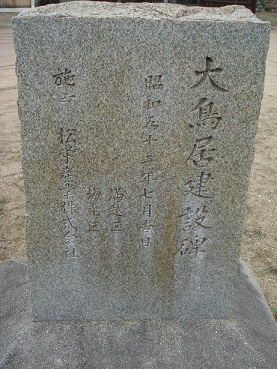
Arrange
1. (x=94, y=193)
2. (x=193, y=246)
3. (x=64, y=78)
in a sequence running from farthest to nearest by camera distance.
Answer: (x=193, y=246), (x=94, y=193), (x=64, y=78)

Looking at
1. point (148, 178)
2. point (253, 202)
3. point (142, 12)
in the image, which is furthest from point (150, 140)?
point (253, 202)

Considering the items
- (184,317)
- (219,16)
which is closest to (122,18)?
(219,16)

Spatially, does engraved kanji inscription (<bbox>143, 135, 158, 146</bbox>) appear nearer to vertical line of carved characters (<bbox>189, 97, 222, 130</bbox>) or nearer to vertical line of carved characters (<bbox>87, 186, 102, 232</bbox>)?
vertical line of carved characters (<bbox>189, 97, 222, 130</bbox>)

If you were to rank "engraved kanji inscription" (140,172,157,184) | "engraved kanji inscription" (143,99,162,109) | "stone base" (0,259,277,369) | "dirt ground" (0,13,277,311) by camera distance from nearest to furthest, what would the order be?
"engraved kanji inscription" (143,99,162,109) → "engraved kanji inscription" (140,172,157,184) → "stone base" (0,259,277,369) → "dirt ground" (0,13,277,311)

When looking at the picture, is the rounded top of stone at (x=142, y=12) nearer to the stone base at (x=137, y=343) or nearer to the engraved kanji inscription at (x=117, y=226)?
the engraved kanji inscription at (x=117, y=226)

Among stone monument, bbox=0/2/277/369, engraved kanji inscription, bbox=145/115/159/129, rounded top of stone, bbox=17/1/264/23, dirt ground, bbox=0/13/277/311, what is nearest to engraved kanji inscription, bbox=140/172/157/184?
stone monument, bbox=0/2/277/369

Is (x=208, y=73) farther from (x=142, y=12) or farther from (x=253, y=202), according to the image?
(x=253, y=202)

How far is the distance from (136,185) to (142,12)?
2.46 feet

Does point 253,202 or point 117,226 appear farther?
point 253,202

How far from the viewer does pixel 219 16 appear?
1.64 metres

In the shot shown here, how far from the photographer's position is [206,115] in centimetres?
173

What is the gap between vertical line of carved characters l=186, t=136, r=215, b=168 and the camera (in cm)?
179

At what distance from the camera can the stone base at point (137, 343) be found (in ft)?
6.38

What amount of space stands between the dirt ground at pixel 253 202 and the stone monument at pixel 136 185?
2.72ft
